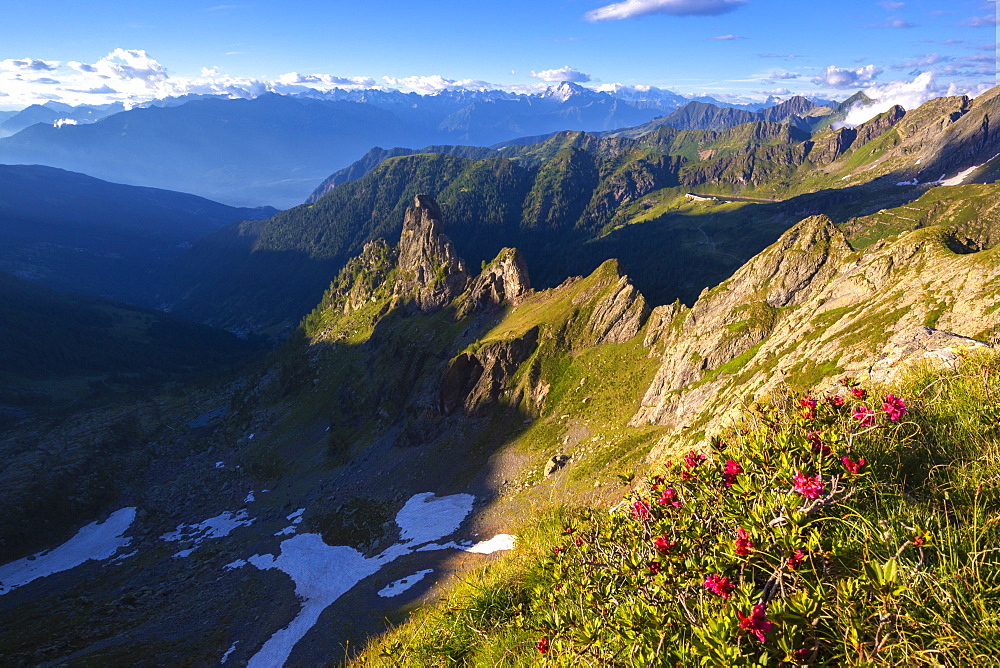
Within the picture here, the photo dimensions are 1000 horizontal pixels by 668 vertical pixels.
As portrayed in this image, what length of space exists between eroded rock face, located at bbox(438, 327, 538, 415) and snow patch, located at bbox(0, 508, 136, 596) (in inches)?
2377

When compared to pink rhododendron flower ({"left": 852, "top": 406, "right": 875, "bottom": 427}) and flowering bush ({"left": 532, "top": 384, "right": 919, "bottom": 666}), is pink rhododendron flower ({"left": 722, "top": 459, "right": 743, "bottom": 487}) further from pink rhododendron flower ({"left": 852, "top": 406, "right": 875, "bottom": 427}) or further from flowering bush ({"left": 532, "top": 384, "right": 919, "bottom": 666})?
pink rhododendron flower ({"left": 852, "top": 406, "right": 875, "bottom": 427})

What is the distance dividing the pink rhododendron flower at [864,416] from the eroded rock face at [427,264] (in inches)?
4465

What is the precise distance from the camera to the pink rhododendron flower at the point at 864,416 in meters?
5.88

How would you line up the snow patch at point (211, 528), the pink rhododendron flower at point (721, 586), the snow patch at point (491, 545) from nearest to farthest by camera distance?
1. the pink rhododendron flower at point (721, 586)
2. the snow patch at point (491, 545)
3. the snow patch at point (211, 528)

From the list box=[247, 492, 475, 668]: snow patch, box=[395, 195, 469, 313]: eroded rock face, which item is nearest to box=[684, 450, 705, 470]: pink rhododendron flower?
box=[247, 492, 475, 668]: snow patch

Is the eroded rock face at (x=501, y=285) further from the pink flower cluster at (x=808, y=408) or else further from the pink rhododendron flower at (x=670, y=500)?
the pink rhododendron flower at (x=670, y=500)

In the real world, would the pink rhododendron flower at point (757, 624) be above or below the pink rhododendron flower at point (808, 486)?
below

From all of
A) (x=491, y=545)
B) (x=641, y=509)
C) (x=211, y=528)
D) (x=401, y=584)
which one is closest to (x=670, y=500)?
(x=641, y=509)

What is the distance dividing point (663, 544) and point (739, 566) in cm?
79

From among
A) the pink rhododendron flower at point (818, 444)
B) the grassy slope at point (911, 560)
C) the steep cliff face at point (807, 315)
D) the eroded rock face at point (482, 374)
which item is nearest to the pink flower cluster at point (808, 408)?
the grassy slope at point (911, 560)

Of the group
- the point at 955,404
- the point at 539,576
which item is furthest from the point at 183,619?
the point at 955,404

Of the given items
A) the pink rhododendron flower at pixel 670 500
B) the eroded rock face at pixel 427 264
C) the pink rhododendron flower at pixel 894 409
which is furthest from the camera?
the eroded rock face at pixel 427 264

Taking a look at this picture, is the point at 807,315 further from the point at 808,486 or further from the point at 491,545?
the point at 808,486

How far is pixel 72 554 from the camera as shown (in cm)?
8075
